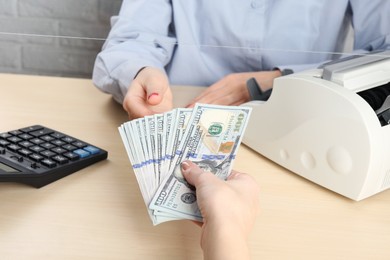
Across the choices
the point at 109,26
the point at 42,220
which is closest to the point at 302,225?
the point at 42,220

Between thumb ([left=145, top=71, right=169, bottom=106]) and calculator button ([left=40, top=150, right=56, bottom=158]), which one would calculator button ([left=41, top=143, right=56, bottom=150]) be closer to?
calculator button ([left=40, top=150, right=56, bottom=158])

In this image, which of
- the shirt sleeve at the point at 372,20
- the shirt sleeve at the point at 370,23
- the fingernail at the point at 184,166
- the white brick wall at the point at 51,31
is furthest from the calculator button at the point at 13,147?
the shirt sleeve at the point at 372,20

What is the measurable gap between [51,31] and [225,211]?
381 mm

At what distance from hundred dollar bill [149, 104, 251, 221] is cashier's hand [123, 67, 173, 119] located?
0.39 feet

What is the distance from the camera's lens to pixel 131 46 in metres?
1.06

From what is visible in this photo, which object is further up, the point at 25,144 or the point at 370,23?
the point at 370,23

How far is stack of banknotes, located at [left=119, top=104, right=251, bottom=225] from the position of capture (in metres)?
0.68

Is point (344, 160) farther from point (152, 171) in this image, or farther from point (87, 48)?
point (87, 48)

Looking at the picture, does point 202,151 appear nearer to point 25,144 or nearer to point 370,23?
point 25,144

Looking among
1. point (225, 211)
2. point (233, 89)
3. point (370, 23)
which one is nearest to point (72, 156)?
point (225, 211)

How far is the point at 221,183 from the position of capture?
651 millimetres

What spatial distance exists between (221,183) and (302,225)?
0.45 ft

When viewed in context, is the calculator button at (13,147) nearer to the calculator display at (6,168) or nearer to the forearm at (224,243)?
the calculator display at (6,168)

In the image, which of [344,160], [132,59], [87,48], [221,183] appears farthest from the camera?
[132,59]
